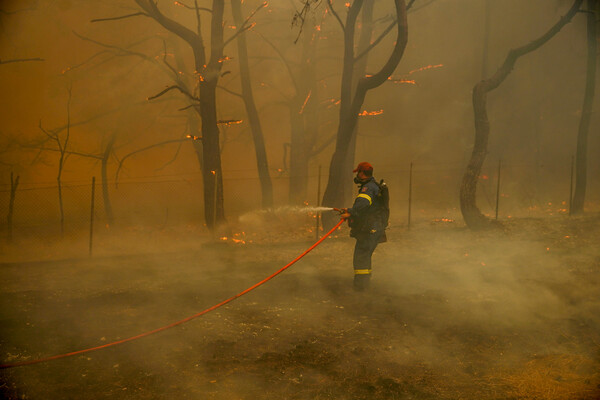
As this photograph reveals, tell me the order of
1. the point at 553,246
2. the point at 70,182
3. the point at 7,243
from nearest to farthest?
1. the point at 553,246
2. the point at 7,243
3. the point at 70,182

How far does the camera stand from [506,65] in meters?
12.2

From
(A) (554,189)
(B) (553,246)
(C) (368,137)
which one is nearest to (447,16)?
(C) (368,137)

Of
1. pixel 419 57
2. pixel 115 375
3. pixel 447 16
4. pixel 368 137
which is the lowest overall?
pixel 115 375

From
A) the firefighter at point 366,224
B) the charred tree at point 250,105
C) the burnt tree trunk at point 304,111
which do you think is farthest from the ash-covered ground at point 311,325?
the burnt tree trunk at point 304,111

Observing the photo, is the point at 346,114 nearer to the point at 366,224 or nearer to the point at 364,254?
the point at 366,224

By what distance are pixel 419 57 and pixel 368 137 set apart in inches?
192

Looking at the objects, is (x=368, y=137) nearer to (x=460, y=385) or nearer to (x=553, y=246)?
(x=553, y=246)

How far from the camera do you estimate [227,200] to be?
19.2m

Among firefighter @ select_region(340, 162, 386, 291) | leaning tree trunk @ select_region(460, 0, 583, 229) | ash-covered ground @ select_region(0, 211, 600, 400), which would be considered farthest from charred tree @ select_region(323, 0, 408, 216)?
firefighter @ select_region(340, 162, 386, 291)

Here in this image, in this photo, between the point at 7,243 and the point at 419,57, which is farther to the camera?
the point at 419,57

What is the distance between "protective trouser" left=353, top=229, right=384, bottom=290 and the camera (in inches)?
282

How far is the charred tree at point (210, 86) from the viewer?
11398 millimetres

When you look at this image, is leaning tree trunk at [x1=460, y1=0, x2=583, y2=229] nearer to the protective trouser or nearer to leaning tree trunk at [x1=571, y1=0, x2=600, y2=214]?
leaning tree trunk at [x1=571, y1=0, x2=600, y2=214]

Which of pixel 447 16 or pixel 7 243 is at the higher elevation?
pixel 447 16
